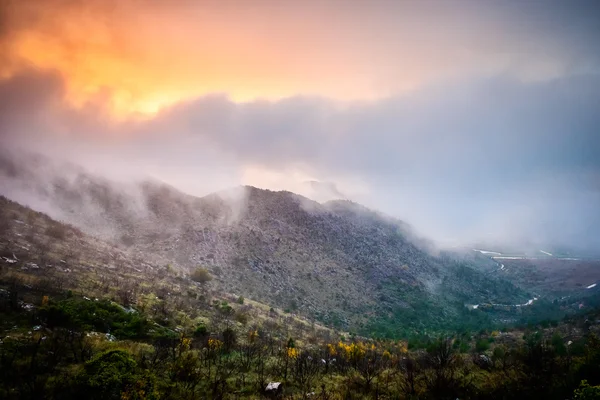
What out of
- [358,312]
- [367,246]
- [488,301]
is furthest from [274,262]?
[488,301]

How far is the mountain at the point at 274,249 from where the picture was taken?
83250 mm

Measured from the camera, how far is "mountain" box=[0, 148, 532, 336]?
8325 centimetres

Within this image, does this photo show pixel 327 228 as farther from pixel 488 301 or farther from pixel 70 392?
pixel 70 392

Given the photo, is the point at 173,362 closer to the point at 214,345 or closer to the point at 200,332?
the point at 214,345

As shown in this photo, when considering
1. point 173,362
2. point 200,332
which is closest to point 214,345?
point 200,332

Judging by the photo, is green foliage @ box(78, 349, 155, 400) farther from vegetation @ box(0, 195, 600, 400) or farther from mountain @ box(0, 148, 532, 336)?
mountain @ box(0, 148, 532, 336)

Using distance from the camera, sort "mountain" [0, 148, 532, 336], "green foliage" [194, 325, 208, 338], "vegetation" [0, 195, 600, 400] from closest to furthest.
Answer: "vegetation" [0, 195, 600, 400] < "green foliage" [194, 325, 208, 338] < "mountain" [0, 148, 532, 336]

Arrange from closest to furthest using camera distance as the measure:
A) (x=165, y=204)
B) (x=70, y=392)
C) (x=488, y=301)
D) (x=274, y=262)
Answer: (x=70, y=392) < (x=274, y=262) < (x=165, y=204) < (x=488, y=301)

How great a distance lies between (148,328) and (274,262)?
78500 mm

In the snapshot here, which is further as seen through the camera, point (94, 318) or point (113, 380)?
point (94, 318)

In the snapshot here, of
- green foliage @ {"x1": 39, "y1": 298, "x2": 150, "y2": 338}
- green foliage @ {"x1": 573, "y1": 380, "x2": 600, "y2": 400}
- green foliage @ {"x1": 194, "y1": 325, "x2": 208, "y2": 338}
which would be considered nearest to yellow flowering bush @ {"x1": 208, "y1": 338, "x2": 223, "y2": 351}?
green foliage @ {"x1": 194, "y1": 325, "x2": 208, "y2": 338}

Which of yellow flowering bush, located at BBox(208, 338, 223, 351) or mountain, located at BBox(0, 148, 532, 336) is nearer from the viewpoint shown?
yellow flowering bush, located at BBox(208, 338, 223, 351)

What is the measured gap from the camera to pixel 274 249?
107 metres

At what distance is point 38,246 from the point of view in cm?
3944
